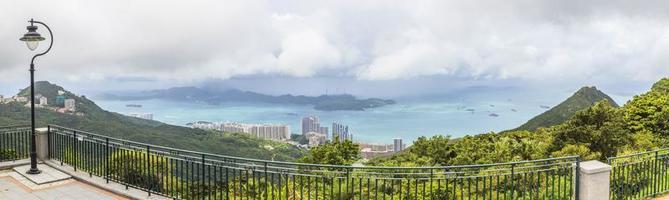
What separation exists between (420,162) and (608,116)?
283 inches

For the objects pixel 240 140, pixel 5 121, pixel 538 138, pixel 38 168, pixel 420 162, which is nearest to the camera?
pixel 38 168

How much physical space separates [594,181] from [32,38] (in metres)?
11.7

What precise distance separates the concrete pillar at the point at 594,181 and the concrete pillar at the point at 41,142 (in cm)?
1229

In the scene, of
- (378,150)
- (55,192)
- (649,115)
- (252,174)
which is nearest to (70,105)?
(378,150)

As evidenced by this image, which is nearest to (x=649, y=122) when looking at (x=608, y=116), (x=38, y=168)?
(x=608, y=116)

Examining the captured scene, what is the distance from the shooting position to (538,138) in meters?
A: 23.1

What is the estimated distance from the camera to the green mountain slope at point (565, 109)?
61719mm

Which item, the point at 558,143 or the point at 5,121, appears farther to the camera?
the point at 5,121

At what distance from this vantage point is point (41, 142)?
13.1 metres

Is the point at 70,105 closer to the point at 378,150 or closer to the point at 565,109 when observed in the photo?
the point at 378,150

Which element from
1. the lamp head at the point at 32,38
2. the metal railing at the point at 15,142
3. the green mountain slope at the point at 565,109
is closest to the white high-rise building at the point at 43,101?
the green mountain slope at the point at 565,109

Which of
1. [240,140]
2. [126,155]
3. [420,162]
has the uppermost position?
[126,155]

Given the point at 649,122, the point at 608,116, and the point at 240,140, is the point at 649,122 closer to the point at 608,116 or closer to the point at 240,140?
the point at 608,116

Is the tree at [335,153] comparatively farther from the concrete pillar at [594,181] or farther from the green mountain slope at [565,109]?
Answer: the green mountain slope at [565,109]
